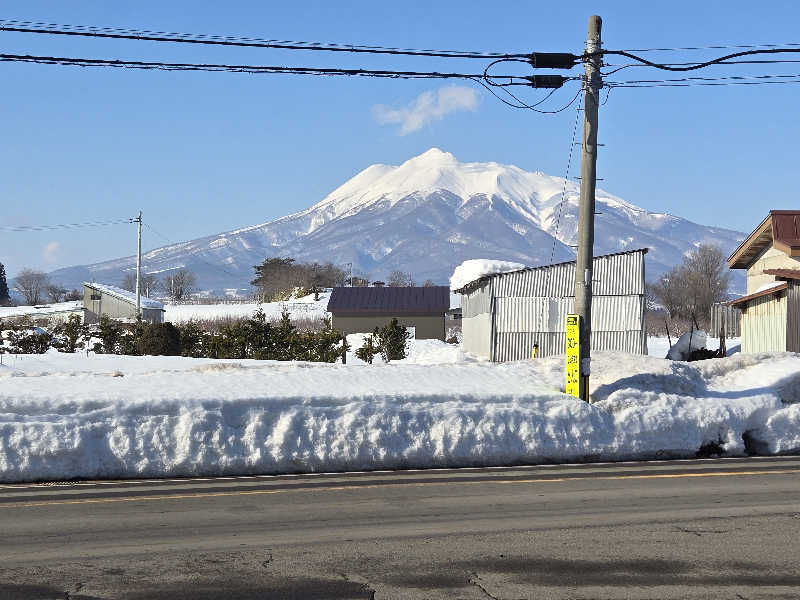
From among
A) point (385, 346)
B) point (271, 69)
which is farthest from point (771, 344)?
point (271, 69)

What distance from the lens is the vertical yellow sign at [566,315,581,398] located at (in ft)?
55.6

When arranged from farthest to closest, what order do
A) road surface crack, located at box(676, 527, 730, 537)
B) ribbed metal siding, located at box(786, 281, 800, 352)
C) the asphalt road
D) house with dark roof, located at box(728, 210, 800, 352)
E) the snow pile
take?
the snow pile, house with dark roof, located at box(728, 210, 800, 352), ribbed metal siding, located at box(786, 281, 800, 352), road surface crack, located at box(676, 527, 730, 537), the asphalt road

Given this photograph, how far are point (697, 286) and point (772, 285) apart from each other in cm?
7865

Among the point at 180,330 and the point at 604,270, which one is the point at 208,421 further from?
the point at 604,270

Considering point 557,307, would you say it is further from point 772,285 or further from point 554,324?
point 772,285

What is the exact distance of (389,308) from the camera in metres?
74.1

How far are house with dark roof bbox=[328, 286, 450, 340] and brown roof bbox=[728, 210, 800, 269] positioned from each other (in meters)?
35.2

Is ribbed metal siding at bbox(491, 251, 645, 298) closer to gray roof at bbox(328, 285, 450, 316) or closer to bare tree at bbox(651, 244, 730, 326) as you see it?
gray roof at bbox(328, 285, 450, 316)

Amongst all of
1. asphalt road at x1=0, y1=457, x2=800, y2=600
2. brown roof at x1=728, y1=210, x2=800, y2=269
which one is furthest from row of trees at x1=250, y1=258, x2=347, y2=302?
asphalt road at x1=0, y1=457, x2=800, y2=600

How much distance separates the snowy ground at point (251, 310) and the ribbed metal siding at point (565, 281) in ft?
180

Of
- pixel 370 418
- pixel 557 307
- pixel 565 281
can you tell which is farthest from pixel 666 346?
pixel 370 418

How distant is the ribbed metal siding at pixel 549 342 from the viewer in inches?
1665

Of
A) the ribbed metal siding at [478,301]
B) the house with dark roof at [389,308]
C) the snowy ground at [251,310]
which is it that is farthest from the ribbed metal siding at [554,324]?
the snowy ground at [251,310]

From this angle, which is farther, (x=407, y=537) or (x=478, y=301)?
(x=478, y=301)
